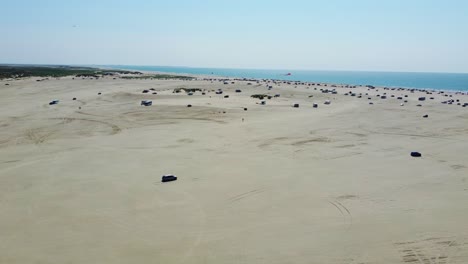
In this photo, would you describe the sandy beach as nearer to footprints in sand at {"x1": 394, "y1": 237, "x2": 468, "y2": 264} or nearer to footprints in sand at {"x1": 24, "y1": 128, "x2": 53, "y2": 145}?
footprints in sand at {"x1": 394, "y1": 237, "x2": 468, "y2": 264}

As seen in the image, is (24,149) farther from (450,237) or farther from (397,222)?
(450,237)

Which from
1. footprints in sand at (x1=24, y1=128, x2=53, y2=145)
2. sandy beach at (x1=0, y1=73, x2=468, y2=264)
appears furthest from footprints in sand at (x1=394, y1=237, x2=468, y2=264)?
footprints in sand at (x1=24, y1=128, x2=53, y2=145)

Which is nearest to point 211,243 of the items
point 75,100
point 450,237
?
point 450,237

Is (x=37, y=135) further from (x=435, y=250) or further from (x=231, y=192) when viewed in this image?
(x=435, y=250)

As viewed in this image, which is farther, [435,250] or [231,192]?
[231,192]

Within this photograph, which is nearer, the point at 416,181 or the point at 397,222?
the point at 397,222

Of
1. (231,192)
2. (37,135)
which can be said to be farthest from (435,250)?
(37,135)
